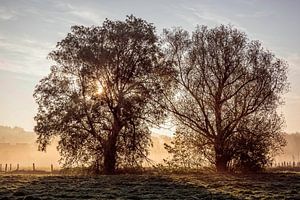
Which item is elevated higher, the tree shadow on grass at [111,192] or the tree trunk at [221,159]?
the tree trunk at [221,159]

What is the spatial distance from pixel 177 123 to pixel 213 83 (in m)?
6.27

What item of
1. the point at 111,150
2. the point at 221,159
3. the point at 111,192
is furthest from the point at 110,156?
the point at 111,192

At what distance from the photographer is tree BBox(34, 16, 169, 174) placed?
48.1 metres

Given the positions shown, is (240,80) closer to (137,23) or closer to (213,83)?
(213,83)

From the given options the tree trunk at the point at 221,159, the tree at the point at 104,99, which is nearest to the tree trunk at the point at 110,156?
the tree at the point at 104,99

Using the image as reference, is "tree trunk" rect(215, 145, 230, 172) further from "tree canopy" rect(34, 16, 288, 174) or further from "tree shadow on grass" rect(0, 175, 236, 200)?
"tree shadow on grass" rect(0, 175, 236, 200)

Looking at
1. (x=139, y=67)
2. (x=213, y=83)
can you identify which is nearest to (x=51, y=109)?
(x=139, y=67)

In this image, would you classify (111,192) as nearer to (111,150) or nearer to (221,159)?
(111,150)

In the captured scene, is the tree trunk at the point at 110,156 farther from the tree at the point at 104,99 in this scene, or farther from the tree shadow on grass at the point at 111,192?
the tree shadow on grass at the point at 111,192

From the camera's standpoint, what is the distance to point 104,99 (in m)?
49.3

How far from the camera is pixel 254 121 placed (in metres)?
50.6

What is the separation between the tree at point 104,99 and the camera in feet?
158

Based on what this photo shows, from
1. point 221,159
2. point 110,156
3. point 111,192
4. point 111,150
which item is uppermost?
point 111,150

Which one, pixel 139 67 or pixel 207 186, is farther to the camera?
pixel 139 67
